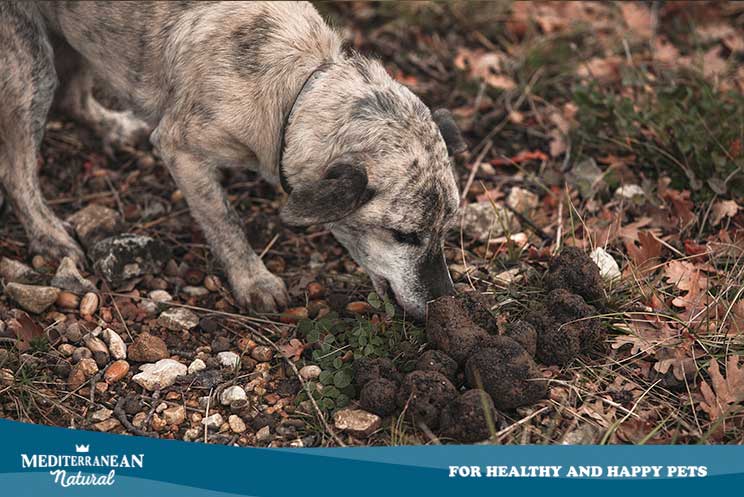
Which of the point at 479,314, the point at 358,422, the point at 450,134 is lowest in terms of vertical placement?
the point at 358,422

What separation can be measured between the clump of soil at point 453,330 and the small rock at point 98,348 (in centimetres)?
170

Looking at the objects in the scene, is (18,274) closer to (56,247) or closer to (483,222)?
(56,247)

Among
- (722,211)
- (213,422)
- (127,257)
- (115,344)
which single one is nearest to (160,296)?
(127,257)

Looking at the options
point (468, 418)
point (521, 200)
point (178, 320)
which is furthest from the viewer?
point (521, 200)

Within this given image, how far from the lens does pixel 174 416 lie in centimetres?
414

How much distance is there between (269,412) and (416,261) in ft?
3.43

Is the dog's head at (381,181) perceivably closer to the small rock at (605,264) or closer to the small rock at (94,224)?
the small rock at (605,264)

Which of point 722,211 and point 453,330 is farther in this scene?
point 722,211

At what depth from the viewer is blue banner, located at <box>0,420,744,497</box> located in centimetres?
364

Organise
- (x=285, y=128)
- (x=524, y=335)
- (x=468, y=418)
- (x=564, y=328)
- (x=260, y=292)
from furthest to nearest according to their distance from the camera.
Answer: (x=260, y=292) < (x=285, y=128) < (x=564, y=328) < (x=524, y=335) < (x=468, y=418)

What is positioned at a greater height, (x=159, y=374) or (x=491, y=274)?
(x=491, y=274)

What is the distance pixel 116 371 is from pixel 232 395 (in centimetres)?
65

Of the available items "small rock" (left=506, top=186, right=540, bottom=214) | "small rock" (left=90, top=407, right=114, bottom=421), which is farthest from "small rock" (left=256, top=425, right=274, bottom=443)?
"small rock" (left=506, top=186, right=540, bottom=214)

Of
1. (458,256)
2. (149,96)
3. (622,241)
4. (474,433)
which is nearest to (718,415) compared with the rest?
(474,433)
